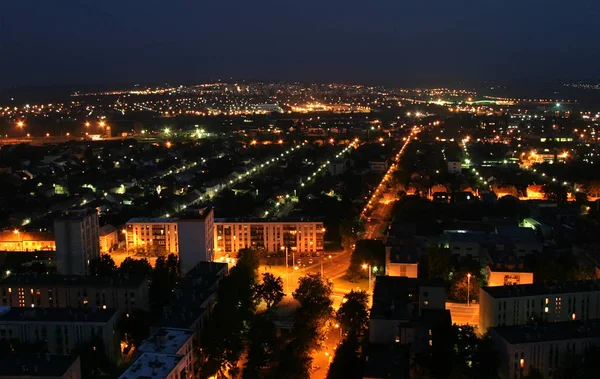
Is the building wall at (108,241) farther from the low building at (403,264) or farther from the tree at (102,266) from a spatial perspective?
the low building at (403,264)

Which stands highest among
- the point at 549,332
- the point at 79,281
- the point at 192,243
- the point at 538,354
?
the point at 192,243

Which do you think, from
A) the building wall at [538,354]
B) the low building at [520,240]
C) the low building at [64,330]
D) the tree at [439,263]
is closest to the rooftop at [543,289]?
the building wall at [538,354]

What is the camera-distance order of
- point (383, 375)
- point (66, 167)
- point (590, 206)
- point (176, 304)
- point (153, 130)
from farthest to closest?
point (153, 130) → point (66, 167) → point (590, 206) → point (176, 304) → point (383, 375)

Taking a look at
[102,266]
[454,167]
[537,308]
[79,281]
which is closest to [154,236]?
[102,266]

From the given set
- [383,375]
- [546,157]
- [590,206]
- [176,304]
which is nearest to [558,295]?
[383,375]

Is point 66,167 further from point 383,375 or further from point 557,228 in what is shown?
point 383,375

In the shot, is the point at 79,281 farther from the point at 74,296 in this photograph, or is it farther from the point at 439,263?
the point at 439,263

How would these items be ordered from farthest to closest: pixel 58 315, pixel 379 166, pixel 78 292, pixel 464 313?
pixel 379 166
pixel 78 292
pixel 464 313
pixel 58 315
